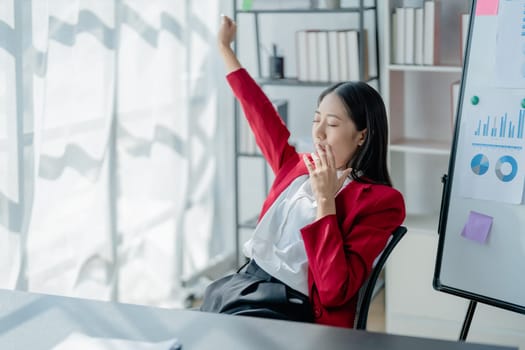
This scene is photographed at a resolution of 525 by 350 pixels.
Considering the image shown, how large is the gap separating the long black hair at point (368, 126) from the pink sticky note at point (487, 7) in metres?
0.48

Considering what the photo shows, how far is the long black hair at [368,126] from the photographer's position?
92.7 inches

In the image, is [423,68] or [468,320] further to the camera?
[423,68]

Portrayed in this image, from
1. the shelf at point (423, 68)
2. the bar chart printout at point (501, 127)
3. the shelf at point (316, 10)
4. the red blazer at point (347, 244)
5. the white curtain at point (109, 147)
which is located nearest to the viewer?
the red blazer at point (347, 244)

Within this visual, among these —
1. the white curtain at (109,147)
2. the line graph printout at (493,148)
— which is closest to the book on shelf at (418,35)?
the line graph printout at (493,148)

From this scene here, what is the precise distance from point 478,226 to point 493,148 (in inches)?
10.1

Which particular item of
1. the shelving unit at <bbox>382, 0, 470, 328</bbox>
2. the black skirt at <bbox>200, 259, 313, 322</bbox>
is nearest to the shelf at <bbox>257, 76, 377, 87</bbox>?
the shelving unit at <bbox>382, 0, 470, 328</bbox>

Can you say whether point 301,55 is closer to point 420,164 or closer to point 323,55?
point 323,55

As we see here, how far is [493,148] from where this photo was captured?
8.39 ft

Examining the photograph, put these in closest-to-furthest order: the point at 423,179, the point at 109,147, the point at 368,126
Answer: the point at 368,126 < the point at 109,147 < the point at 423,179

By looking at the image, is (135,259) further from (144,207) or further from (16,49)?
(16,49)

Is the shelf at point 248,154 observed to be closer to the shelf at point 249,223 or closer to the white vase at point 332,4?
the shelf at point 249,223

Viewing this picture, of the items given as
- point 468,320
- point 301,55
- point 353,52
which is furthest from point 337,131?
point 301,55

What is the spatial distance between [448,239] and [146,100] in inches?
62.9

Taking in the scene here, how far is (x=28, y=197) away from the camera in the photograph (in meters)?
2.93
